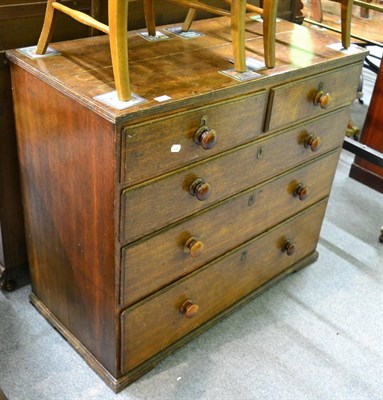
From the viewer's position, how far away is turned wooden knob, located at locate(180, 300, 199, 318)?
5.38ft

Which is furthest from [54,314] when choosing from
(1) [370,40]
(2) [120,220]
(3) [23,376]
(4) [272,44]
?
(1) [370,40]

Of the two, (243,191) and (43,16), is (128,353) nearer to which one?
(243,191)

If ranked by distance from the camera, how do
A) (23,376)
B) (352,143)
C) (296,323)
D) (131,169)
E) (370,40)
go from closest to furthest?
1. (131,169)
2. (23,376)
3. (296,323)
4. (352,143)
5. (370,40)

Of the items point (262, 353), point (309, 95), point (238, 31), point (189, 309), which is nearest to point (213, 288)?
point (189, 309)

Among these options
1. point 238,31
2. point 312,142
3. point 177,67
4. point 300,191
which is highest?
point 238,31

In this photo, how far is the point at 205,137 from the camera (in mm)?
1348

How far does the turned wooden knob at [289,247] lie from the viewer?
199 centimetres

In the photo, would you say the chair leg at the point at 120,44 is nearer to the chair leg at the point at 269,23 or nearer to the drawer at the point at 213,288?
the chair leg at the point at 269,23

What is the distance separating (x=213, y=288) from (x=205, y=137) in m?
0.63

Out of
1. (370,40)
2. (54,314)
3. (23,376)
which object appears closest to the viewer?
(23,376)

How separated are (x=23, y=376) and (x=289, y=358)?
2.92ft

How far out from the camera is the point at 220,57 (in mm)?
1571

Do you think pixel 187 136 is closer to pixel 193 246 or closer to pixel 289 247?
pixel 193 246

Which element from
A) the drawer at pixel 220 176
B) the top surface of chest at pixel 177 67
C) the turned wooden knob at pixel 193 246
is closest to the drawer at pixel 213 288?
the turned wooden knob at pixel 193 246
